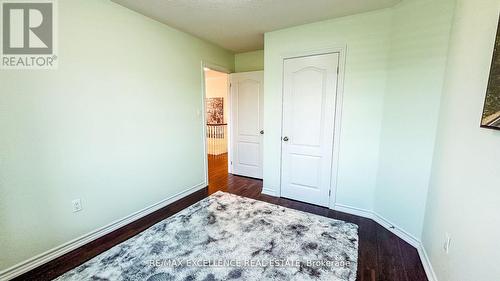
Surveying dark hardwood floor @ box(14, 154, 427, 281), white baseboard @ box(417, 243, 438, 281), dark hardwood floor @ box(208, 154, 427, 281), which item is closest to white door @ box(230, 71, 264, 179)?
dark hardwood floor @ box(208, 154, 427, 281)

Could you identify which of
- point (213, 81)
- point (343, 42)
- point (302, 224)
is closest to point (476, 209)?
point (302, 224)

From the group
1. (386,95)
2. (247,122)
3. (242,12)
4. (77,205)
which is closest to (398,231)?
(386,95)

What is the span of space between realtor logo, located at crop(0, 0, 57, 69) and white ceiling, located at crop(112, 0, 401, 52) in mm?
678

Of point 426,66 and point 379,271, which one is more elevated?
point 426,66

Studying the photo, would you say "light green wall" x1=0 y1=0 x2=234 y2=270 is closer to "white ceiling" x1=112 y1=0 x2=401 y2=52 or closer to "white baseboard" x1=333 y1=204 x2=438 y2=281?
"white ceiling" x1=112 y1=0 x2=401 y2=52

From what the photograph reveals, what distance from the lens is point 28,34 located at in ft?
5.38

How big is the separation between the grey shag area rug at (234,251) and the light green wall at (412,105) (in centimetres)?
65

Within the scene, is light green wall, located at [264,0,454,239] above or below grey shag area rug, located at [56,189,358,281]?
above

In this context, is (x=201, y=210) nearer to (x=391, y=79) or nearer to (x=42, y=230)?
(x=42, y=230)

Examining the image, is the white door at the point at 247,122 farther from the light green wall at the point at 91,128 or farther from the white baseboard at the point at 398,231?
the white baseboard at the point at 398,231

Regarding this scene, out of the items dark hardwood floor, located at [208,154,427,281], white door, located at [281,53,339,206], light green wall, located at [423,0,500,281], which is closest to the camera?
light green wall, located at [423,0,500,281]

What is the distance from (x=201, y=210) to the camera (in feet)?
7.49

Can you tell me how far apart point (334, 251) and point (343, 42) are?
224cm

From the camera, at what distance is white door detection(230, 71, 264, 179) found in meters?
3.72
